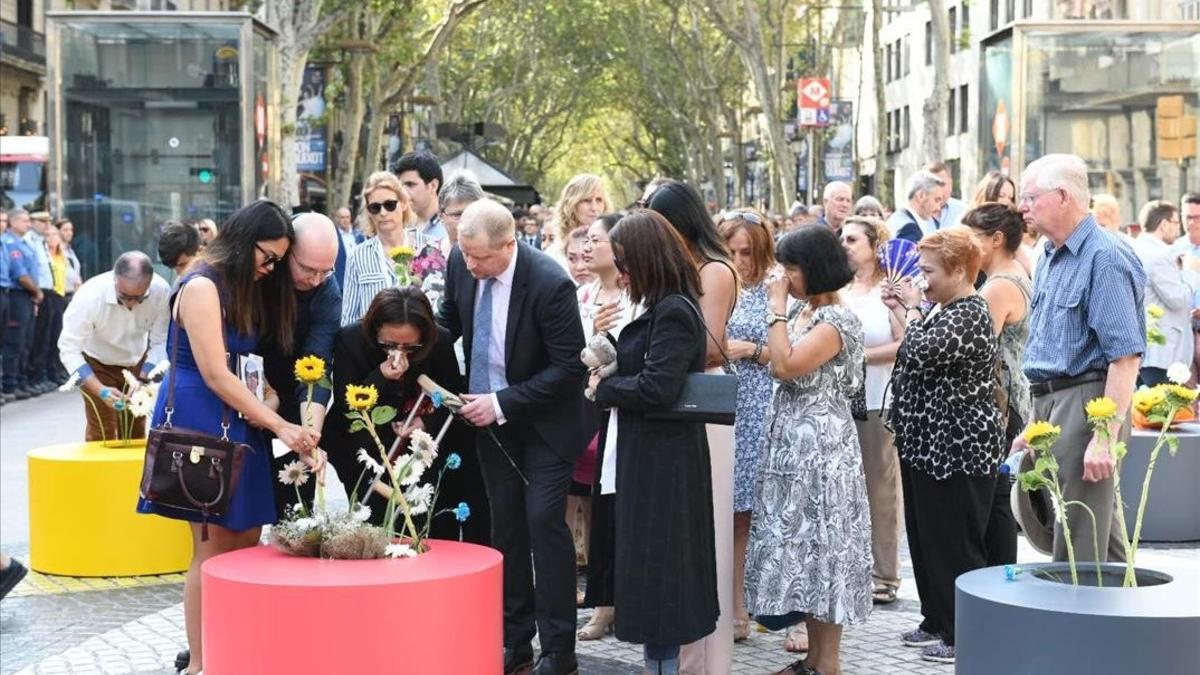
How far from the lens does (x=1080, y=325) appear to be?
6.56m

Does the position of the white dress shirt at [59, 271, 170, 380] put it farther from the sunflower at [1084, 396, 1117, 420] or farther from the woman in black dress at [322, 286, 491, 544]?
the sunflower at [1084, 396, 1117, 420]

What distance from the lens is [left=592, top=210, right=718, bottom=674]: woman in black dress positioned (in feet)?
21.1

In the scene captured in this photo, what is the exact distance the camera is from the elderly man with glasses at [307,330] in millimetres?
6773

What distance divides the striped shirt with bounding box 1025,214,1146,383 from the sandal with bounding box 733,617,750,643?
202cm

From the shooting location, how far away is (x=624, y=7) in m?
57.9

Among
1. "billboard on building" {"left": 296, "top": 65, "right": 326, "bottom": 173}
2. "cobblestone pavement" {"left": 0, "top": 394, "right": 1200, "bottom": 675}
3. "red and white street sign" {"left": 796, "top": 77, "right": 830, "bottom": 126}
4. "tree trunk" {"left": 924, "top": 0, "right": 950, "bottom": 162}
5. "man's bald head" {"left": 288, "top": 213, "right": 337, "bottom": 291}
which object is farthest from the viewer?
"red and white street sign" {"left": 796, "top": 77, "right": 830, "bottom": 126}

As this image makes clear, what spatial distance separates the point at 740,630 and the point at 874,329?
176 centimetres

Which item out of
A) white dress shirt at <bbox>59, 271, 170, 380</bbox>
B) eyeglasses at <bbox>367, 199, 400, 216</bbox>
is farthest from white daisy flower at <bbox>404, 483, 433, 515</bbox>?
white dress shirt at <bbox>59, 271, 170, 380</bbox>

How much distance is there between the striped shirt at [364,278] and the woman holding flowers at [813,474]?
7.37 ft

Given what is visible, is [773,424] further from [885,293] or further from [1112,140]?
[1112,140]

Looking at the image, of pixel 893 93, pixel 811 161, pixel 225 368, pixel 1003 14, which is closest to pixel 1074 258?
pixel 225 368

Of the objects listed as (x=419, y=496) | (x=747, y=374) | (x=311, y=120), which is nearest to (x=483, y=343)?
(x=419, y=496)

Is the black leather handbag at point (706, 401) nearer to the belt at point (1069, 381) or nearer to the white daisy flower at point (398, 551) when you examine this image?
the white daisy flower at point (398, 551)

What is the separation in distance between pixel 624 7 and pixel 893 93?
14.8 meters
